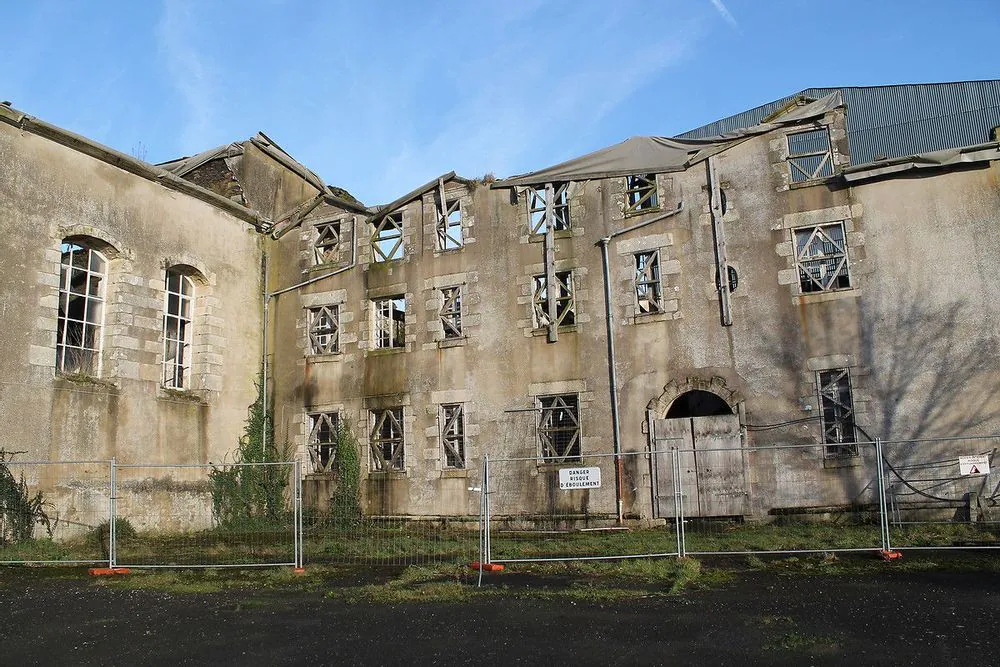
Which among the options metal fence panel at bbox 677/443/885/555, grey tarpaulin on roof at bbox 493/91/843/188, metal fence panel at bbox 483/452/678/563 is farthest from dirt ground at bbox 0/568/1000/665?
grey tarpaulin on roof at bbox 493/91/843/188

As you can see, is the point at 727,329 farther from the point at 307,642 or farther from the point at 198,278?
the point at 198,278

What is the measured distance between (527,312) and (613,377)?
2.42 m

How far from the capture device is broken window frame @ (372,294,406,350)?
1923 cm

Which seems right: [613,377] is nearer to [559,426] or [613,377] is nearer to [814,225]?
[559,426]

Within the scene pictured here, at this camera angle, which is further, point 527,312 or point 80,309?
point 527,312

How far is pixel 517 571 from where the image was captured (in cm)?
1155

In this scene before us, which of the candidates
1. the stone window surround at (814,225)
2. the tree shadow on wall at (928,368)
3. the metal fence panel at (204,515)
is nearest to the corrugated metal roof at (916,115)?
the stone window surround at (814,225)

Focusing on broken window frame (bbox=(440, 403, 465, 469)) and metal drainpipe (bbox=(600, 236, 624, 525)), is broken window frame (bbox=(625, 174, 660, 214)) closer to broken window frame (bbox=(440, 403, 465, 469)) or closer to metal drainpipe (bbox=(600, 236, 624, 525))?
metal drainpipe (bbox=(600, 236, 624, 525))

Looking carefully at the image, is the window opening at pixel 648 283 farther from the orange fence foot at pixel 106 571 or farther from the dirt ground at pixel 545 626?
the orange fence foot at pixel 106 571

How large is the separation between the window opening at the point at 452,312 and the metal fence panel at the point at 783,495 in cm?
586

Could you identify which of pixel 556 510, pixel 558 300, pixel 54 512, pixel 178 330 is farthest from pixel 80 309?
pixel 556 510

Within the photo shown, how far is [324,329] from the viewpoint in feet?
65.1

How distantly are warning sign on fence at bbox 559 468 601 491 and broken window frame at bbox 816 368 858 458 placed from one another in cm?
563

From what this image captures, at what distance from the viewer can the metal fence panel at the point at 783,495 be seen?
14039 mm
